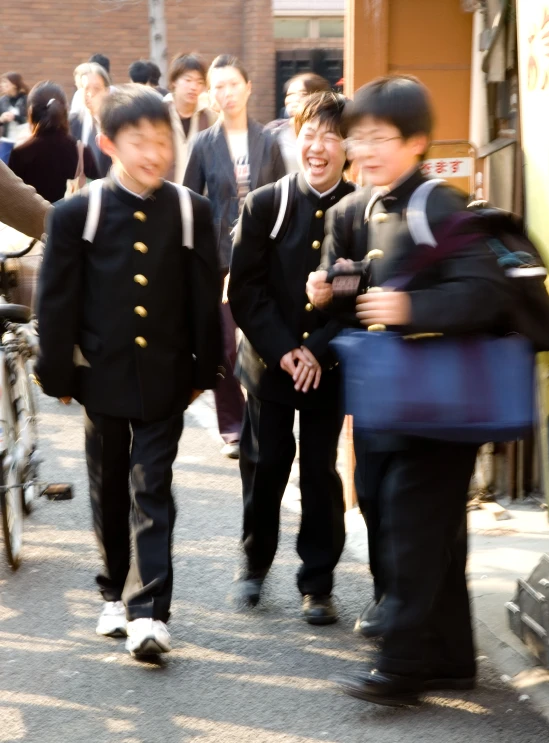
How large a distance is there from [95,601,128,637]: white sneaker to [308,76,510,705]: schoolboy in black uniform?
0.97m

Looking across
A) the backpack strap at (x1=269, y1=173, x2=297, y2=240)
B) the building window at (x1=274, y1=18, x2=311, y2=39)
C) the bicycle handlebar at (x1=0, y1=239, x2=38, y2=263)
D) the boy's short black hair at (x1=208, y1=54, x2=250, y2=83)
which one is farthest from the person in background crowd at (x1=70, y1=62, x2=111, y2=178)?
the building window at (x1=274, y1=18, x2=311, y2=39)

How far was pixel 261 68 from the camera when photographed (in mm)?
23844

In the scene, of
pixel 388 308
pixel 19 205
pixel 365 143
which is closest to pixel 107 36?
pixel 19 205

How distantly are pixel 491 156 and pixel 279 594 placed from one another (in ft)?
7.92

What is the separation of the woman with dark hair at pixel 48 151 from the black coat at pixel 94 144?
82 centimetres

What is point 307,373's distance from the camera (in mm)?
4641

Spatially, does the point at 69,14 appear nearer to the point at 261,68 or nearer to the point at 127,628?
the point at 261,68

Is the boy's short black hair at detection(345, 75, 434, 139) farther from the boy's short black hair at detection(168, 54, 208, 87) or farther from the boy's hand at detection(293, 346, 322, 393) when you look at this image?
the boy's short black hair at detection(168, 54, 208, 87)

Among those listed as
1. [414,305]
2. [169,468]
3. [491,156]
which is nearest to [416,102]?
[414,305]

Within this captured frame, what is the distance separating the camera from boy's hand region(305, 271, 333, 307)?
4.11m

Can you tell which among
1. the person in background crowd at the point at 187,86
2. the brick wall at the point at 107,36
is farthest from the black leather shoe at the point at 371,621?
the brick wall at the point at 107,36

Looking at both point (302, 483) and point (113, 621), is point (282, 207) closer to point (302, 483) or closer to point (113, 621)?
point (302, 483)

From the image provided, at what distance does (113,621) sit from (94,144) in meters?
7.26

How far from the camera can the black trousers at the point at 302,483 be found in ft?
15.9
